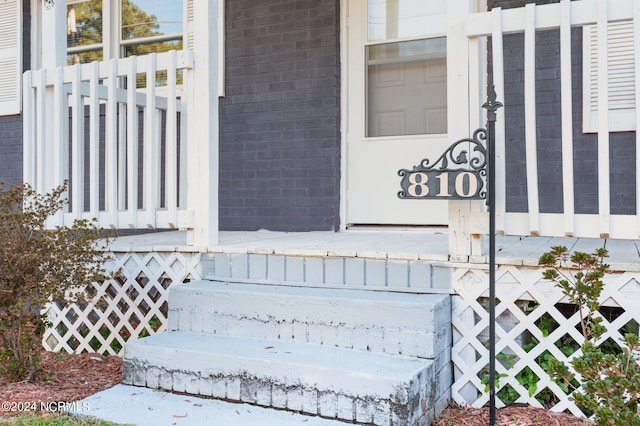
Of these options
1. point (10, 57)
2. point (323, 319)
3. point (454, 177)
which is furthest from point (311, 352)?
point (10, 57)

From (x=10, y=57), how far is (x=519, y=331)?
18.4 feet

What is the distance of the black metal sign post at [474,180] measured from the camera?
2537 mm

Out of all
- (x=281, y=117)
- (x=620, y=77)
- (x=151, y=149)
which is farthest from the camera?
(x=281, y=117)

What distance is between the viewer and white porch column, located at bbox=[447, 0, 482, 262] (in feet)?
9.25

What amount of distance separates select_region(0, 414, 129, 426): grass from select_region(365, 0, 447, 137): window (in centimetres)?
297

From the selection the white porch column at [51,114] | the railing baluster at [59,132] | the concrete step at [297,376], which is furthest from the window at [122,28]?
the concrete step at [297,376]

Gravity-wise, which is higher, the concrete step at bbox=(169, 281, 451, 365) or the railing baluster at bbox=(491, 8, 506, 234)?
the railing baluster at bbox=(491, 8, 506, 234)

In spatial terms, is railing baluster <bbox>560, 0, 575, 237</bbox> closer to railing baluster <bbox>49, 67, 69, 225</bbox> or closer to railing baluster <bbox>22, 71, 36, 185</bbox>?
railing baluster <bbox>49, 67, 69, 225</bbox>

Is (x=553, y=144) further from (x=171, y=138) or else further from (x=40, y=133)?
(x=40, y=133)

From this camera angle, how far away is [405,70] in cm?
458

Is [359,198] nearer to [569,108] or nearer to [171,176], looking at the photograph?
[171,176]

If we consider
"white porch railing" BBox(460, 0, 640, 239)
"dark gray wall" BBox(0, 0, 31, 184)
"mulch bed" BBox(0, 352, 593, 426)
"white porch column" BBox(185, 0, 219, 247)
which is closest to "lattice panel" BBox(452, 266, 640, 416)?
"mulch bed" BBox(0, 352, 593, 426)

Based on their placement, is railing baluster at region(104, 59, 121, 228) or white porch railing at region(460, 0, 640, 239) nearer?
white porch railing at region(460, 0, 640, 239)

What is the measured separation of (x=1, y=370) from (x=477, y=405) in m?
2.41
